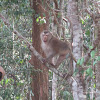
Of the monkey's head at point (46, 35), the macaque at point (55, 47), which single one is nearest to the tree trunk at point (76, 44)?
the monkey's head at point (46, 35)

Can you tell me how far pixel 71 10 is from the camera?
464 cm

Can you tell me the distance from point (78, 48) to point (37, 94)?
Answer: 2757 millimetres

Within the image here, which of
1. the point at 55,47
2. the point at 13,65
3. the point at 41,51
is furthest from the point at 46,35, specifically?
the point at 41,51

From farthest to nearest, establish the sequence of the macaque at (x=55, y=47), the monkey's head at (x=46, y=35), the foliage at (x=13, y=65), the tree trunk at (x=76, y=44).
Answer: the macaque at (x=55, y=47) → the monkey's head at (x=46, y=35) → the foliage at (x=13, y=65) → the tree trunk at (x=76, y=44)

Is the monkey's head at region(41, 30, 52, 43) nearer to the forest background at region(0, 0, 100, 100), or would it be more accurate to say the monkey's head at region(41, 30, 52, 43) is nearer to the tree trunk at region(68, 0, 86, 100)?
the forest background at region(0, 0, 100, 100)

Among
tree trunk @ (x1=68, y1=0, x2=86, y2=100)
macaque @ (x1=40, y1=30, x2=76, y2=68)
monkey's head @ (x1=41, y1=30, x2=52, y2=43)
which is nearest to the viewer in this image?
tree trunk @ (x1=68, y1=0, x2=86, y2=100)

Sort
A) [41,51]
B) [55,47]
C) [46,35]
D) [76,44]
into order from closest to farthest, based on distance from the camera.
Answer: [76,44] → [46,35] → [55,47] → [41,51]

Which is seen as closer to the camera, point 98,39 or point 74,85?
point 98,39

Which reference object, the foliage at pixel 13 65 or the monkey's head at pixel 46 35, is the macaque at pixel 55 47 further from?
the foliage at pixel 13 65

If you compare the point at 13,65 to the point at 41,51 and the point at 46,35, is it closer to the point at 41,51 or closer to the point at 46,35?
the point at 46,35

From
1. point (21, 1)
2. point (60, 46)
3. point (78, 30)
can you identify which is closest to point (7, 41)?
point (21, 1)

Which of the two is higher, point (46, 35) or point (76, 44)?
point (46, 35)

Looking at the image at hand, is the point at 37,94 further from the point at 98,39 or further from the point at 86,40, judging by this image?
the point at 98,39

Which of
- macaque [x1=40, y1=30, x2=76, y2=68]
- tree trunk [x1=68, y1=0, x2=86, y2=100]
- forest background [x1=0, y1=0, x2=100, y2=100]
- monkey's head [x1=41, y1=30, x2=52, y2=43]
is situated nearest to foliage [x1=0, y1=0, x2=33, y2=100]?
forest background [x1=0, y1=0, x2=100, y2=100]
